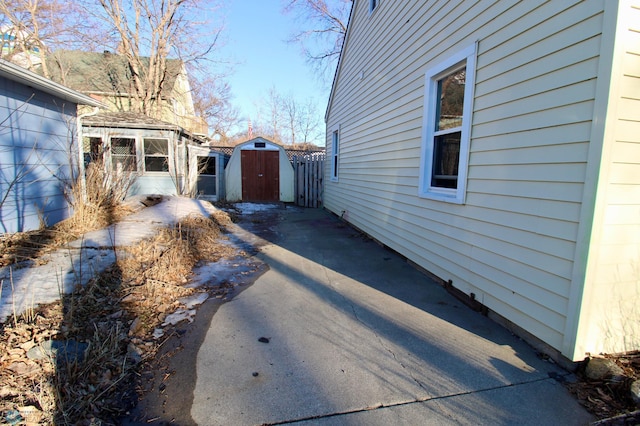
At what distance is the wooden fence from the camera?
12.2 metres

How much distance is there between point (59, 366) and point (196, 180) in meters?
11.2

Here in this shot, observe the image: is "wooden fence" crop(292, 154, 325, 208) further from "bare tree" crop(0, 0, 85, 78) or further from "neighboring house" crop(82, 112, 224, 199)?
"bare tree" crop(0, 0, 85, 78)

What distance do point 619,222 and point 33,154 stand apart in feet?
26.9

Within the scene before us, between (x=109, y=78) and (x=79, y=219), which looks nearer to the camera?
(x=79, y=219)

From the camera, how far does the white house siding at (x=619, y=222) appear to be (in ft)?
6.53

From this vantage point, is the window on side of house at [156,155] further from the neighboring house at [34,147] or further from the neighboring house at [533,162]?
the neighboring house at [533,162]

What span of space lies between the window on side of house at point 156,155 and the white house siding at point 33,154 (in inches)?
172

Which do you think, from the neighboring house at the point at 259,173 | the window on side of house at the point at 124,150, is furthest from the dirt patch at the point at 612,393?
the window on side of house at the point at 124,150

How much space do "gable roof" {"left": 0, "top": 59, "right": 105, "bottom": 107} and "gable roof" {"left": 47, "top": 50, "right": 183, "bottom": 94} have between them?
14358 mm

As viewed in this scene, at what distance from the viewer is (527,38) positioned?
8.60 ft

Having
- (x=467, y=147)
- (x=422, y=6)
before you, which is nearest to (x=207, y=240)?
(x=467, y=147)

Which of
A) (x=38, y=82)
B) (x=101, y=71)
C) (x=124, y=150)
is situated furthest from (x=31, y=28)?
(x=38, y=82)

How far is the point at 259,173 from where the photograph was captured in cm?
1314

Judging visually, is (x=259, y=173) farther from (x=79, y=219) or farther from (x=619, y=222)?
(x=619, y=222)
